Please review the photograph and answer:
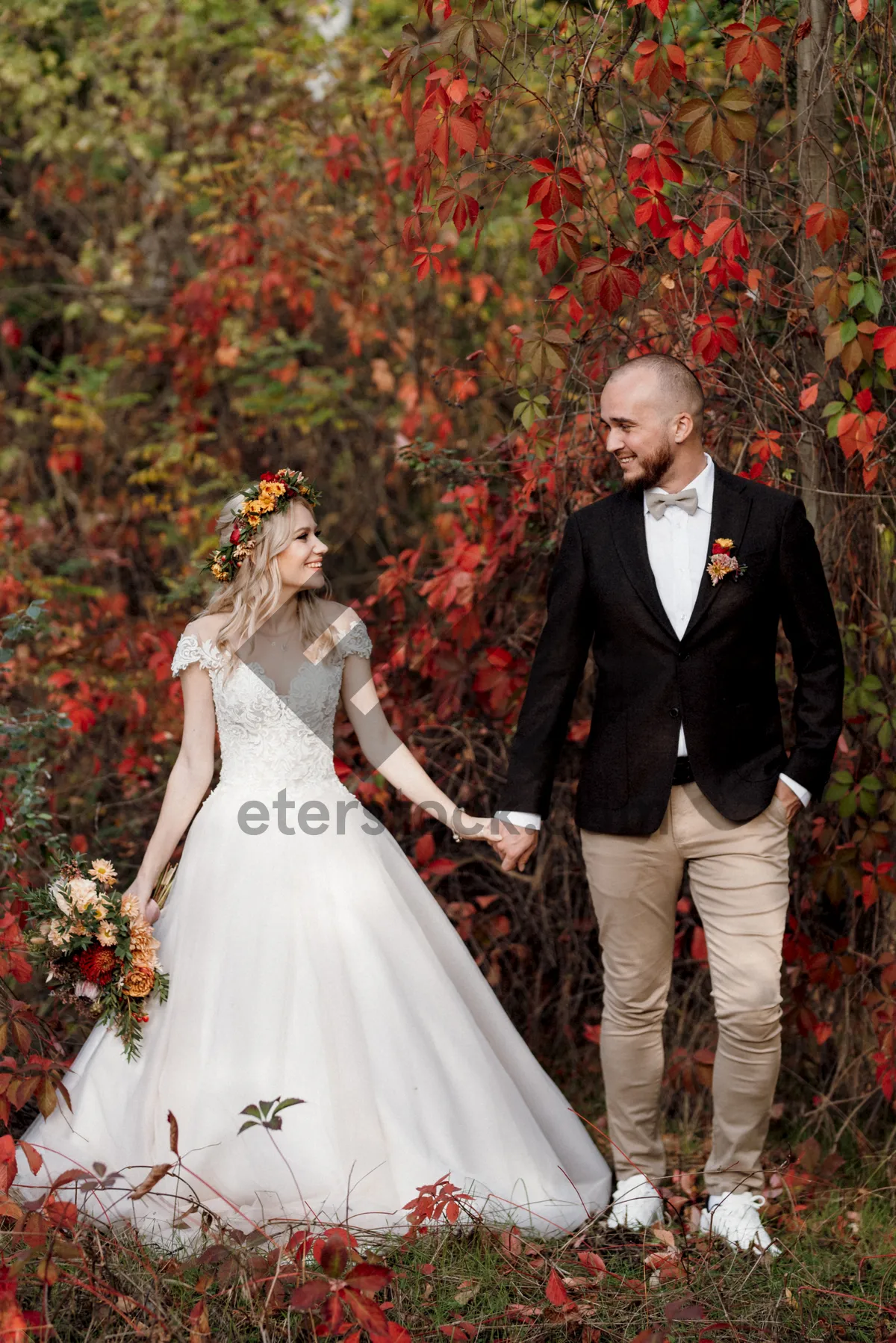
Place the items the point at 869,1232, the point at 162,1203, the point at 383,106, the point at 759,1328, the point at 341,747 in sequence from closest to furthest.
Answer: the point at 759,1328, the point at 162,1203, the point at 869,1232, the point at 341,747, the point at 383,106

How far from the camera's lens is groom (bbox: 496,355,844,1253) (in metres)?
3.38

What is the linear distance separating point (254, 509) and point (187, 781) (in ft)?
2.58

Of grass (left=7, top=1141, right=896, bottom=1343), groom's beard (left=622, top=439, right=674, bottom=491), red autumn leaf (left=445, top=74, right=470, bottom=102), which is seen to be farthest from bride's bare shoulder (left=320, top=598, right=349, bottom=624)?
grass (left=7, top=1141, right=896, bottom=1343)

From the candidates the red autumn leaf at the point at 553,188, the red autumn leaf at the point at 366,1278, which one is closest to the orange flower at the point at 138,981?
the red autumn leaf at the point at 366,1278

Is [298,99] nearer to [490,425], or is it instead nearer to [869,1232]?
[490,425]

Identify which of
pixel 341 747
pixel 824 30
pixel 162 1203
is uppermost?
pixel 824 30

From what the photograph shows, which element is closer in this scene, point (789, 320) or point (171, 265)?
point (789, 320)

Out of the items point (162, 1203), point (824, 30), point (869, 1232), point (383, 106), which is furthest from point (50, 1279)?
point (383, 106)

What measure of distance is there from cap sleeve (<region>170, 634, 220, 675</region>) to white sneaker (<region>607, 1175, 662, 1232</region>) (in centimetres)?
182

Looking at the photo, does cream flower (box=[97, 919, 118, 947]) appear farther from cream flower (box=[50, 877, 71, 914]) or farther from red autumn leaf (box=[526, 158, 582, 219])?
red autumn leaf (box=[526, 158, 582, 219])

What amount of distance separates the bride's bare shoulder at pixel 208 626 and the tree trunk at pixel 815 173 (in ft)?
5.68

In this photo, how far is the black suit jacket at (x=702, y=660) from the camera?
11.1 feet

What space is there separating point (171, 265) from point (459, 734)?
5256mm

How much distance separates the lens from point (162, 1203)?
10.7 feet
